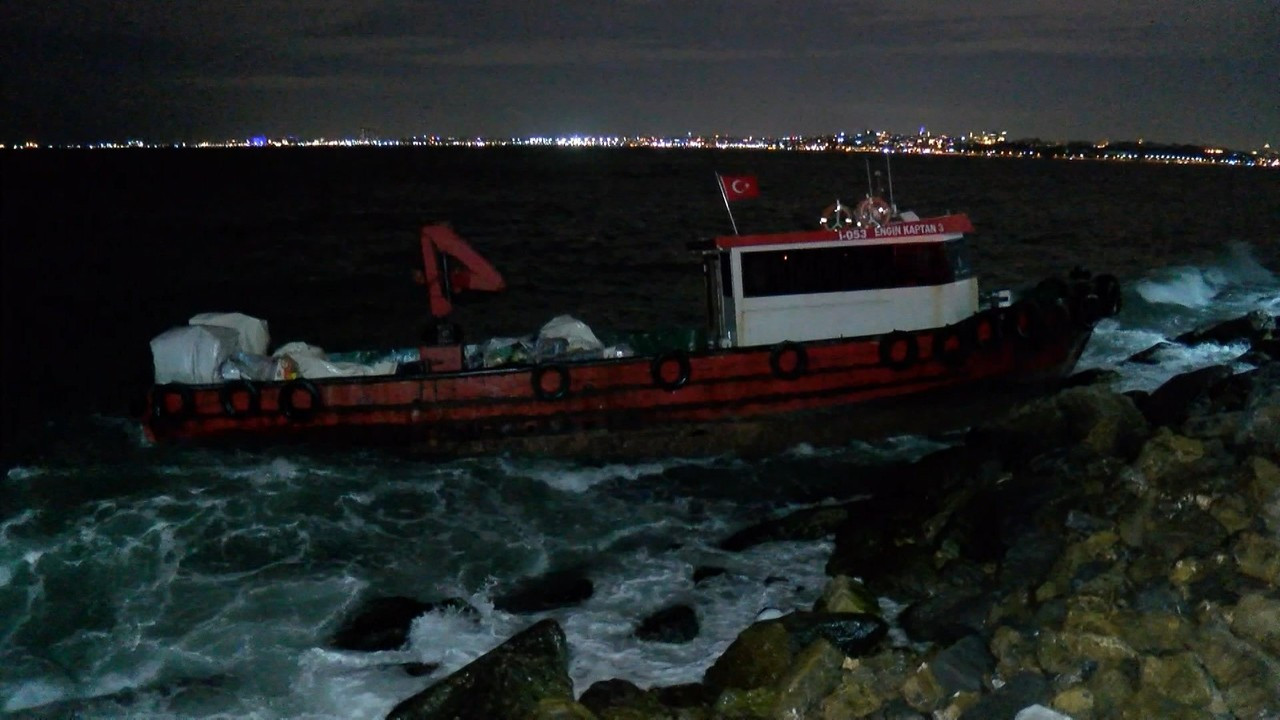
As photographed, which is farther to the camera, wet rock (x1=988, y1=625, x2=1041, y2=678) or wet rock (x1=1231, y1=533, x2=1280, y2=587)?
wet rock (x1=1231, y1=533, x2=1280, y2=587)

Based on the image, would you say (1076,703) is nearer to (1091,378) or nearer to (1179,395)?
(1179,395)

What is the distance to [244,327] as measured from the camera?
13.1 metres

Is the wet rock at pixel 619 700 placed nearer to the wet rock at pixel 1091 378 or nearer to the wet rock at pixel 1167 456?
the wet rock at pixel 1167 456

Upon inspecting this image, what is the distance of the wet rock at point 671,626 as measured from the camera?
7.79m

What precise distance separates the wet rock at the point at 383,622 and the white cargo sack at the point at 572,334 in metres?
4.79

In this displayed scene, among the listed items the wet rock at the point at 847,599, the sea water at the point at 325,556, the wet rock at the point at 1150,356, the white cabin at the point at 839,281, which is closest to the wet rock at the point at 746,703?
the sea water at the point at 325,556

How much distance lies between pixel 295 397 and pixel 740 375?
5140mm

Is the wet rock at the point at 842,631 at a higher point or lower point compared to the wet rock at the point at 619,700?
higher

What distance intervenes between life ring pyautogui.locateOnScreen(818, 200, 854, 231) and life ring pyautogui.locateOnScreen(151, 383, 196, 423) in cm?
771

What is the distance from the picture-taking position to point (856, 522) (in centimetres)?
970

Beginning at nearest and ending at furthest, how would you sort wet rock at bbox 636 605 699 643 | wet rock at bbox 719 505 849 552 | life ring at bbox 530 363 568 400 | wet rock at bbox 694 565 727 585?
wet rock at bbox 636 605 699 643 < wet rock at bbox 694 565 727 585 < wet rock at bbox 719 505 849 552 < life ring at bbox 530 363 568 400

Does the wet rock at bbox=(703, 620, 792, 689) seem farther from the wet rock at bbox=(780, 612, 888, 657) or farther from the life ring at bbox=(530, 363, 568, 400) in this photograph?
the life ring at bbox=(530, 363, 568, 400)

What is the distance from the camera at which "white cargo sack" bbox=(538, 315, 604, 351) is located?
13078 mm

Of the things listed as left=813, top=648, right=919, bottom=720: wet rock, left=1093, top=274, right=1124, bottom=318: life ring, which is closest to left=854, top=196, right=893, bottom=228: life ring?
left=1093, top=274, right=1124, bottom=318: life ring
